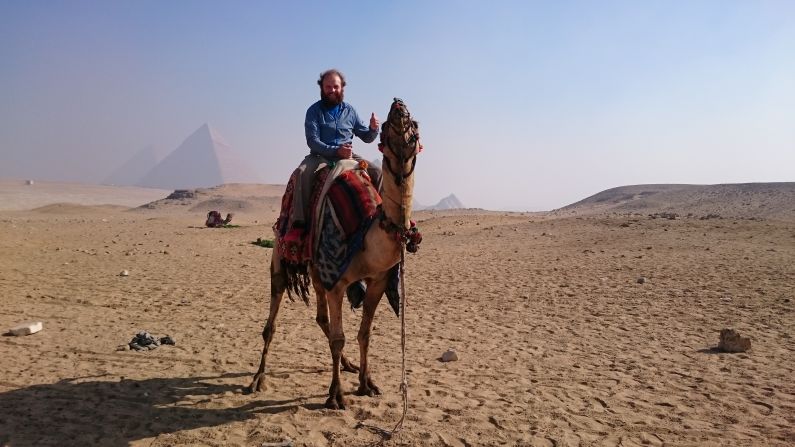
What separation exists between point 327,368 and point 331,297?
180 cm

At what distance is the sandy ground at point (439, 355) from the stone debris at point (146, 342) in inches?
6.2

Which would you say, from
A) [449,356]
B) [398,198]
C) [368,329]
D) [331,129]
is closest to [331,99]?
[331,129]

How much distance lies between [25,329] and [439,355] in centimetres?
584

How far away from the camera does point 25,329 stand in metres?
6.91

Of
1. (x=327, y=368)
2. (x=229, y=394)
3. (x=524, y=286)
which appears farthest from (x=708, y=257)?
(x=229, y=394)

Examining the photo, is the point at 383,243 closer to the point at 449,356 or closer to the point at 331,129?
the point at 331,129

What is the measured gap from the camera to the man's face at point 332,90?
524 cm

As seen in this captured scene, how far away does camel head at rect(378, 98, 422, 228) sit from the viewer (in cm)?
387

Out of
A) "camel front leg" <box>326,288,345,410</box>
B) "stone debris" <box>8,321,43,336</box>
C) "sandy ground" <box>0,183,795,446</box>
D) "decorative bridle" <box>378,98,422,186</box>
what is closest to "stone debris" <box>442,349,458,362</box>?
"sandy ground" <box>0,183,795,446</box>

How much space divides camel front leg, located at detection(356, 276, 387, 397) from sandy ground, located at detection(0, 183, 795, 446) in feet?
0.52

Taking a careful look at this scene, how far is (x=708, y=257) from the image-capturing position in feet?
43.8

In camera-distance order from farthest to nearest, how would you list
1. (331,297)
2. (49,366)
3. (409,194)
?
(49,366) → (331,297) → (409,194)

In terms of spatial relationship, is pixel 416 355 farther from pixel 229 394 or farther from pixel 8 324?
pixel 8 324

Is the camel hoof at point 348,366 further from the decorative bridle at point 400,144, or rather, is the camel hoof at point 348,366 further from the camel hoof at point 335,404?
the decorative bridle at point 400,144
